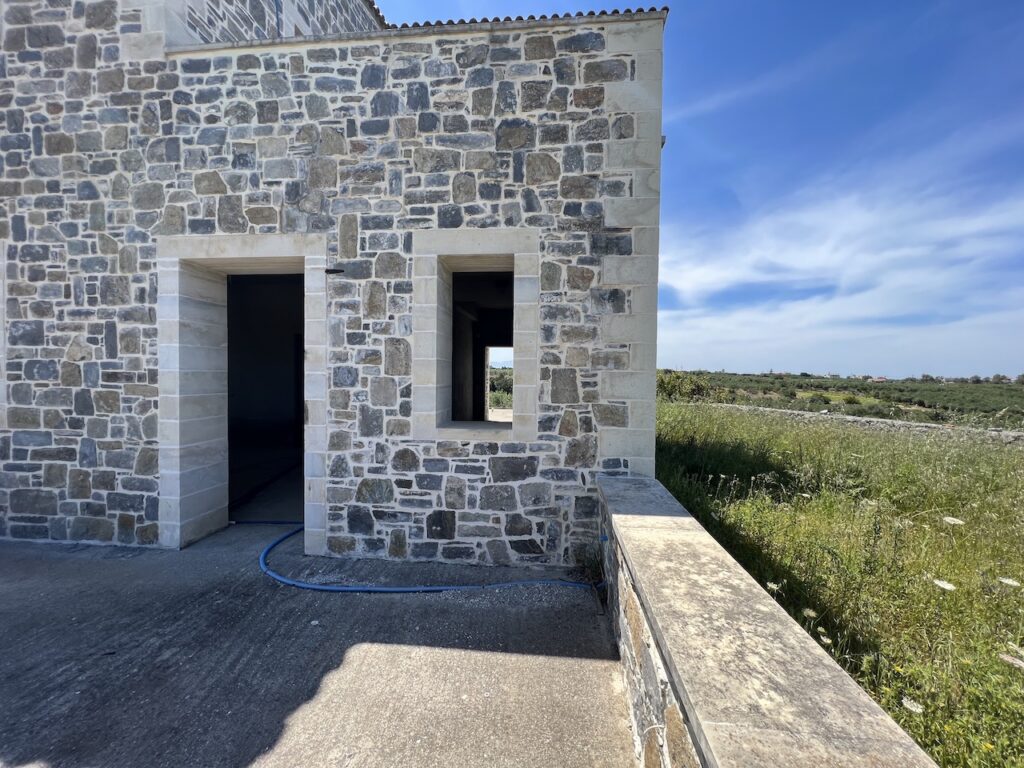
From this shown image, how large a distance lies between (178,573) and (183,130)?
164 inches

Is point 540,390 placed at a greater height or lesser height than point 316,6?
lesser

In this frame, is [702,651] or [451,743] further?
[451,743]

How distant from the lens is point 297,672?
8.97 ft

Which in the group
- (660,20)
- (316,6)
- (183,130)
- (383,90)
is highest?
(316,6)

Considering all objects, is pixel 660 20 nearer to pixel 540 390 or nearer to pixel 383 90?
pixel 383 90

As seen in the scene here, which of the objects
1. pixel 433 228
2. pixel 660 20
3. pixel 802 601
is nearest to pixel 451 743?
pixel 802 601

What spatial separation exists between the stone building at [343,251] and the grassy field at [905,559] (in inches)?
54.8

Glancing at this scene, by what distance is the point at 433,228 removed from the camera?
4.16 metres

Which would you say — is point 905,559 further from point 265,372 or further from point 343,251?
point 265,372

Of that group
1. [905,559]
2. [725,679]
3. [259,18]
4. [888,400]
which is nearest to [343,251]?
[259,18]

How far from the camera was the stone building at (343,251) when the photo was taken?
13.2 feet

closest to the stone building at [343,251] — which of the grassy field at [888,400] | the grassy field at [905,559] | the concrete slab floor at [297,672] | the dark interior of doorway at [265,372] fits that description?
the concrete slab floor at [297,672]

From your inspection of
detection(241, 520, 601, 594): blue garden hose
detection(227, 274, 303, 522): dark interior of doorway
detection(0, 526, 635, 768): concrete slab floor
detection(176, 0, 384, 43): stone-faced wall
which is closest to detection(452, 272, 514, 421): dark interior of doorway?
detection(227, 274, 303, 522): dark interior of doorway

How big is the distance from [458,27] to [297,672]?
17.1 ft
